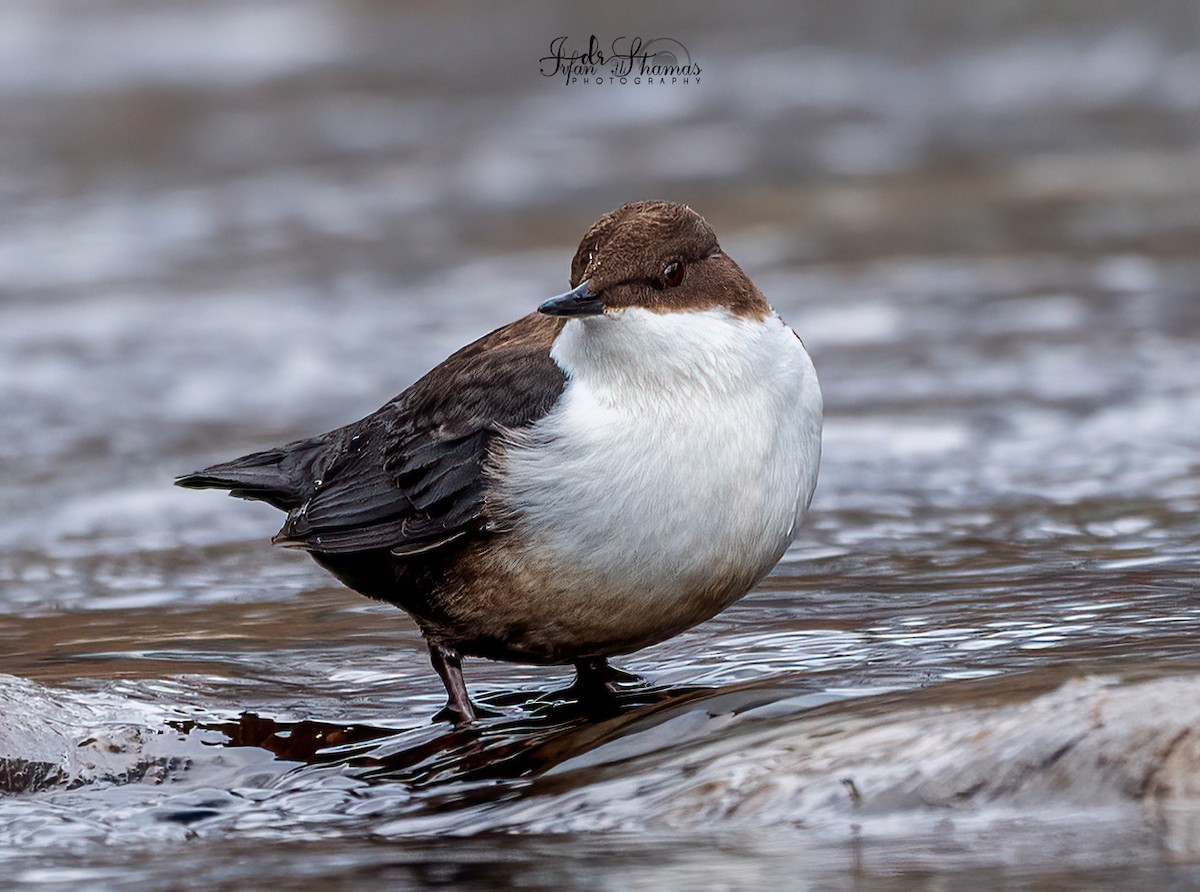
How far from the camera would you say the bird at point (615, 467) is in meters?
3.81

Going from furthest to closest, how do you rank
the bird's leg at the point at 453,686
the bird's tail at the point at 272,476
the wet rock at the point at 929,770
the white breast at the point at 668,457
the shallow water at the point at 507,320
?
1. the bird's tail at the point at 272,476
2. the bird's leg at the point at 453,686
3. the white breast at the point at 668,457
4. the shallow water at the point at 507,320
5. the wet rock at the point at 929,770

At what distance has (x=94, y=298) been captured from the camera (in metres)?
10.4

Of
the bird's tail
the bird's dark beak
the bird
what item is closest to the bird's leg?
the bird

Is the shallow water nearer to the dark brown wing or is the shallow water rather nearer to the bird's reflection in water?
the bird's reflection in water

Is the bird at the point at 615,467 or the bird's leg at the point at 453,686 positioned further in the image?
the bird's leg at the point at 453,686

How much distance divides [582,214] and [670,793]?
869 cm

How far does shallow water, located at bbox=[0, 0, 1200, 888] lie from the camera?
11.4 feet

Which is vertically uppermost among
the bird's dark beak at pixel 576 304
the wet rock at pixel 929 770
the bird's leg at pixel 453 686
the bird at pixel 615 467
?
the bird's dark beak at pixel 576 304

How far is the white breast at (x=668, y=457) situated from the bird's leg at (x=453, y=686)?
0.43 m

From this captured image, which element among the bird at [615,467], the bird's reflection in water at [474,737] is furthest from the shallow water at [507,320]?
the bird at [615,467]

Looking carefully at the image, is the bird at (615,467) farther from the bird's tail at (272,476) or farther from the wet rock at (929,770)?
the bird's tail at (272,476)

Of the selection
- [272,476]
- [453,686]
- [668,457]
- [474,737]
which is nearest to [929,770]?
[668,457]

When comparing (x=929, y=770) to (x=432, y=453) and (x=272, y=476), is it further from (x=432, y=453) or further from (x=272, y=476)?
(x=272, y=476)

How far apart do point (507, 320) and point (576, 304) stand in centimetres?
560
